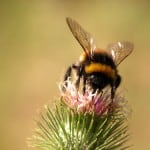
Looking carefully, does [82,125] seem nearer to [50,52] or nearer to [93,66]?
[93,66]

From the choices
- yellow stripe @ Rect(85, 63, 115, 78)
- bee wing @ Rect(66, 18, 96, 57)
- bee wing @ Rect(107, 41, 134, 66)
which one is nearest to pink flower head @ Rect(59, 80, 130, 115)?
yellow stripe @ Rect(85, 63, 115, 78)

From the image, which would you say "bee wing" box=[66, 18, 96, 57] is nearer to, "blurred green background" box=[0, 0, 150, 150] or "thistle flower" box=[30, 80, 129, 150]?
"thistle flower" box=[30, 80, 129, 150]

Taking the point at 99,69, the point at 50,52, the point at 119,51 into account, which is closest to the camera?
the point at 99,69

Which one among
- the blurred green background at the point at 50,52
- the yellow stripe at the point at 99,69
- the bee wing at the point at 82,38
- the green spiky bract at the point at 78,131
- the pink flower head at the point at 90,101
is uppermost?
the blurred green background at the point at 50,52

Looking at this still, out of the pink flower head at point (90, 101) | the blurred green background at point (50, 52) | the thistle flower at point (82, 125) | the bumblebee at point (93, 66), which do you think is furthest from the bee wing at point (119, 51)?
the blurred green background at point (50, 52)

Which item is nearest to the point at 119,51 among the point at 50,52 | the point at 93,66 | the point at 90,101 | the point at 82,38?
the point at 82,38

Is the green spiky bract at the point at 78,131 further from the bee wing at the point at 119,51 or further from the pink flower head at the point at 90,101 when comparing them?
the bee wing at the point at 119,51
